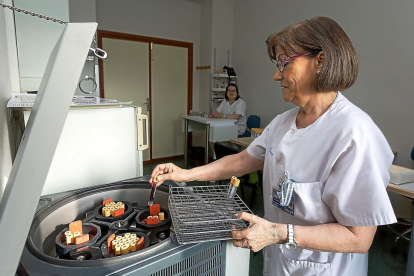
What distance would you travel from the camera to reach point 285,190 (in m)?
0.79

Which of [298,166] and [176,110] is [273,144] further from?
[176,110]

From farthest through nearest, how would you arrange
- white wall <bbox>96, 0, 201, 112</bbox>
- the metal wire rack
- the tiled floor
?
white wall <bbox>96, 0, 201, 112</bbox> → the tiled floor → the metal wire rack

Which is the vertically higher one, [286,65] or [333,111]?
[286,65]

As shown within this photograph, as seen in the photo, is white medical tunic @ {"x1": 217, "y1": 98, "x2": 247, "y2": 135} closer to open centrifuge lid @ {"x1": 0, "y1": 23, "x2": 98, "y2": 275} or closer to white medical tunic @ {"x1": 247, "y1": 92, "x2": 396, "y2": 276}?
white medical tunic @ {"x1": 247, "y1": 92, "x2": 396, "y2": 276}

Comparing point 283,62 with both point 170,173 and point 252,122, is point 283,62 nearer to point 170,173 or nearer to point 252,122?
point 170,173

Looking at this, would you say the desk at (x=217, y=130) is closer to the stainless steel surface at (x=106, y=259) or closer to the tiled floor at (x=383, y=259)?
the tiled floor at (x=383, y=259)

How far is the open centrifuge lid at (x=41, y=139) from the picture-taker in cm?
28

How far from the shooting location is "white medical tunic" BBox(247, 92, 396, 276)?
0.67 metres

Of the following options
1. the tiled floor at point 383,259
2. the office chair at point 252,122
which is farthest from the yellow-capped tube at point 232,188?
the office chair at point 252,122

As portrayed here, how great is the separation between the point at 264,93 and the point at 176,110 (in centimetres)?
166

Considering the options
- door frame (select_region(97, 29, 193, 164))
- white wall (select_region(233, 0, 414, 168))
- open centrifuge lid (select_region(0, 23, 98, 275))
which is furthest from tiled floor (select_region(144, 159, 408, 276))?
door frame (select_region(97, 29, 193, 164))

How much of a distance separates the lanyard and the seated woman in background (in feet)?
11.0

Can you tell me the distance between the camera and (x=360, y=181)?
0.67m

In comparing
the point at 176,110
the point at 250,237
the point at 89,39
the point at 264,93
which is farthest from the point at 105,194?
the point at 176,110
